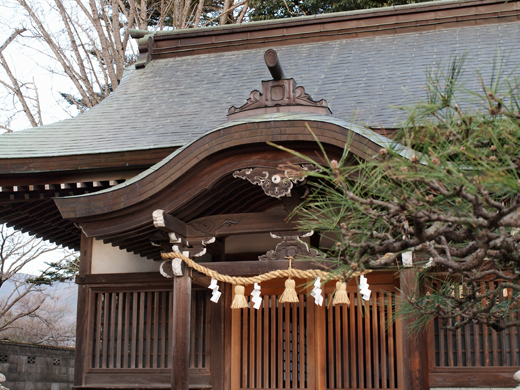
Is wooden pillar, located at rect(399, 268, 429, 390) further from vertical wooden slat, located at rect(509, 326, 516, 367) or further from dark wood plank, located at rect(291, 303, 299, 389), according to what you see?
dark wood plank, located at rect(291, 303, 299, 389)

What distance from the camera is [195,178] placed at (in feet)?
18.8

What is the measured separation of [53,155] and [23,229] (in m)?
1.80

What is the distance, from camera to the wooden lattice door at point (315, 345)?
22.1 feet

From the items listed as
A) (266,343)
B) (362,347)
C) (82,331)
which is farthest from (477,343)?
(82,331)

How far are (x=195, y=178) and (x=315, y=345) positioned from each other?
8.23 ft

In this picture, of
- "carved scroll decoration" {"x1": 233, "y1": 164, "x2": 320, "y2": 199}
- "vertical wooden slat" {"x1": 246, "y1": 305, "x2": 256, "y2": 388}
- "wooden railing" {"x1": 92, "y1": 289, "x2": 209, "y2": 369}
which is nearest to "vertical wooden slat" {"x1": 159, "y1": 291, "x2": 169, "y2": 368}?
"wooden railing" {"x1": 92, "y1": 289, "x2": 209, "y2": 369}

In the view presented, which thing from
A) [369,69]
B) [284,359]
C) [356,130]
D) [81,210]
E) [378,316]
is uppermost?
[369,69]

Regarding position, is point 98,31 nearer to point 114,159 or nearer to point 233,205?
point 114,159

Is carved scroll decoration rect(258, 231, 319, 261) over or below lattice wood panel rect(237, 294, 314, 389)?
over

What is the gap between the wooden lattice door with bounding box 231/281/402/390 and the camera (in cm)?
673

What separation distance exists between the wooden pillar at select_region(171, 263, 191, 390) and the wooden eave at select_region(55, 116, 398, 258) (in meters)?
0.62

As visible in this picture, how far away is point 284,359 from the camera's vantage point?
23.0 feet

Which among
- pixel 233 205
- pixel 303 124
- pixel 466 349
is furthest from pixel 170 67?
pixel 466 349

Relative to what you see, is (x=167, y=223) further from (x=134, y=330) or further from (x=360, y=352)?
(x=360, y=352)
